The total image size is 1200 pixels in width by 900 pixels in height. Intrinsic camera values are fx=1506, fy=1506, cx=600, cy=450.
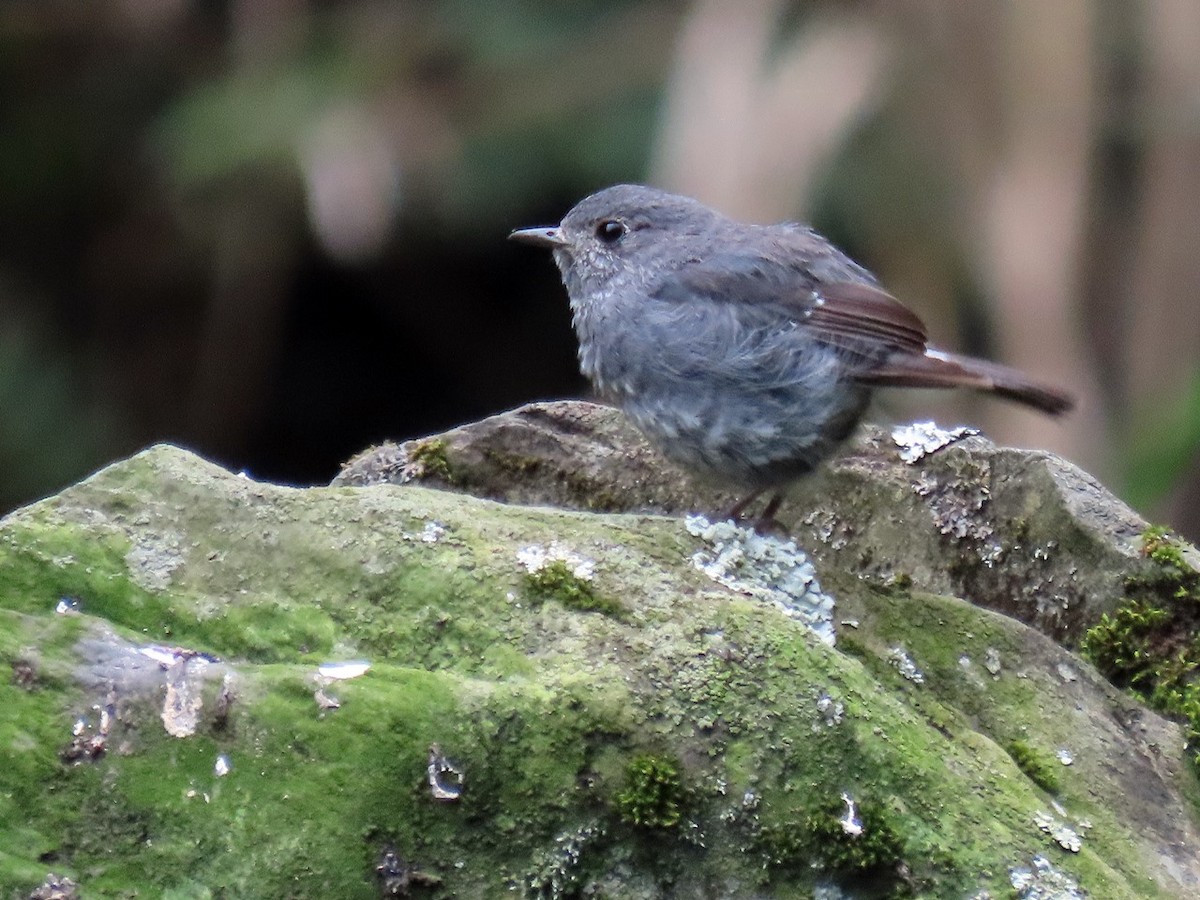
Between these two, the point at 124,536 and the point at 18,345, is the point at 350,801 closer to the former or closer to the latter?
the point at 124,536

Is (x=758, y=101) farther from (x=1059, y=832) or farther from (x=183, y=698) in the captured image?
(x=183, y=698)

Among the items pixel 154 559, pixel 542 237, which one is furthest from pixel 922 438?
pixel 154 559

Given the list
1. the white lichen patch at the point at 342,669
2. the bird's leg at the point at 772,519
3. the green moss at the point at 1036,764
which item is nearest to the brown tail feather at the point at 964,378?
the bird's leg at the point at 772,519

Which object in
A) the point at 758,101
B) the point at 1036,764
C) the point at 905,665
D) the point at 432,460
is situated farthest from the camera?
the point at 758,101

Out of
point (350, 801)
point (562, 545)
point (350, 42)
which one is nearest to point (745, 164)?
point (350, 42)

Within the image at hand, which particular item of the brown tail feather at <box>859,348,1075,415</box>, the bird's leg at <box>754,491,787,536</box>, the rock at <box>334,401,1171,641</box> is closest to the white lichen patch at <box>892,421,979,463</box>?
the rock at <box>334,401,1171,641</box>

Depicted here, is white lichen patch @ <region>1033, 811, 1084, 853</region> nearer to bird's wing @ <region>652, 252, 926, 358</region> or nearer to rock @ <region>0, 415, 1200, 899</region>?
rock @ <region>0, 415, 1200, 899</region>
